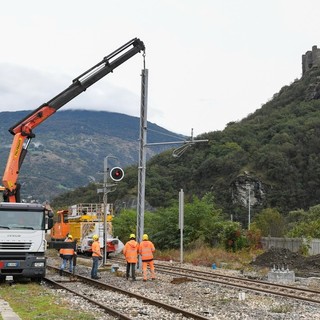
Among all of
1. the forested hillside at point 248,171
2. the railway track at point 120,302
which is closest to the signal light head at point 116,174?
the railway track at point 120,302

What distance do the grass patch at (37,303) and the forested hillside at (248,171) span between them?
78108 mm

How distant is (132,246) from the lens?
22672 mm

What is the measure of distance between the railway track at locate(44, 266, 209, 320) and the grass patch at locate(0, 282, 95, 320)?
0.73 meters

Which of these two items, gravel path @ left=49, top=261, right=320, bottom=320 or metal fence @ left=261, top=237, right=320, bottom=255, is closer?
gravel path @ left=49, top=261, right=320, bottom=320

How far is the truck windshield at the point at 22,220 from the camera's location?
20.7m

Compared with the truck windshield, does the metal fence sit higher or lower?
lower

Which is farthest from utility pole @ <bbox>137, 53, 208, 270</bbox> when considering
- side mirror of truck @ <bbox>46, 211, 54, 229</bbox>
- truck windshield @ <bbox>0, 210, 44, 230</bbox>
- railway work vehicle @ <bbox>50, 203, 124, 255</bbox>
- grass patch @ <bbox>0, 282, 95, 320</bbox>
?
railway work vehicle @ <bbox>50, 203, 124, 255</bbox>

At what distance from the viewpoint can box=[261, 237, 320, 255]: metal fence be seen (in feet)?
125

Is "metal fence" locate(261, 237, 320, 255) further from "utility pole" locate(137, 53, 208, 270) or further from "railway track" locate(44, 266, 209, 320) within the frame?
"railway track" locate(44, 266, 209, 320)

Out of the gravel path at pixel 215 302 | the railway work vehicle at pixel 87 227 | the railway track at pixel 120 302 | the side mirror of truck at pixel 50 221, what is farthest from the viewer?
the railway work vehicle at pixel 87 227

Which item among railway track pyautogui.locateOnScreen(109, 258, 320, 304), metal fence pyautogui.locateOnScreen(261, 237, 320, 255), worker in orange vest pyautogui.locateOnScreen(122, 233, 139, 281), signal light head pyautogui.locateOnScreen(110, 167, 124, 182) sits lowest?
railway track pyautogui.locateOnScreen(109, 258, 320, 304)

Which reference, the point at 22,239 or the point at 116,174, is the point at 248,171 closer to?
the point at 116,174

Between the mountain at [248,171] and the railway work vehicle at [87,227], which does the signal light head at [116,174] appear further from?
the mountain at [248,171]

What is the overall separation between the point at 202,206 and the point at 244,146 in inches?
3205
